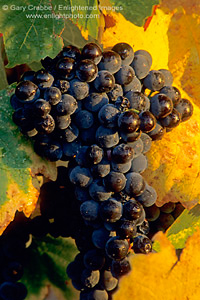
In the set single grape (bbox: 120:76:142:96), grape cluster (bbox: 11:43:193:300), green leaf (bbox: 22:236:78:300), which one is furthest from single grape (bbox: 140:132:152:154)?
green leaf (bbox: 22:236:78:300)

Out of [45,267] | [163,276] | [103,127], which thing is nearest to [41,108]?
[103,127]

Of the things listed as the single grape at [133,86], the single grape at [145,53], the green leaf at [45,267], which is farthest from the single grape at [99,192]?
the green leaf at [45,267]

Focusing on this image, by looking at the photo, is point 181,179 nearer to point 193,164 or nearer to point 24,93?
point 193,164

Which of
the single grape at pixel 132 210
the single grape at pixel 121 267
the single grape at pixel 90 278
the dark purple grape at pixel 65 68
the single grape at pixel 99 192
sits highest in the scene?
the dark purple grape at pixel 65 68

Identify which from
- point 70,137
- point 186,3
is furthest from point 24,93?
point 186,3

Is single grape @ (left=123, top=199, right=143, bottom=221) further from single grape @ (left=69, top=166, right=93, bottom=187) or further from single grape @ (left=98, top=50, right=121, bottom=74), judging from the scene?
single grape @ (left=98, top=50, right=121, bottom=74)

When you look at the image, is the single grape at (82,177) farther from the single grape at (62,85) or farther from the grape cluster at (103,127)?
the single grape at (62,85)
